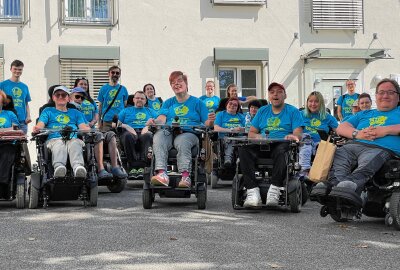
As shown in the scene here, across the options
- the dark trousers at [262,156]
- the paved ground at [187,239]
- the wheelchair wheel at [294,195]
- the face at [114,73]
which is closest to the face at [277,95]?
the dark trousers at [262,156]

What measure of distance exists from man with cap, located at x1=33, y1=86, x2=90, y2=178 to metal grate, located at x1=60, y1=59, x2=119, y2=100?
9.76 meters

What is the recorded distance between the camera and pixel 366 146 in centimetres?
838

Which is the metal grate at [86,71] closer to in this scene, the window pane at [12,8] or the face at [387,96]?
the window pane at [12,8]

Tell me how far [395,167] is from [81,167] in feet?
11.9

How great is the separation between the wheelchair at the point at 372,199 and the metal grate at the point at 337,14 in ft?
46.7

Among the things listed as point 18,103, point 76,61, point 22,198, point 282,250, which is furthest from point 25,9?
point 282,250

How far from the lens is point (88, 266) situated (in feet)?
20.1

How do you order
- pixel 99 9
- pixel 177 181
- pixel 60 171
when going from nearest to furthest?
pixel 60 171
pixel 177 181
pixel 99 9

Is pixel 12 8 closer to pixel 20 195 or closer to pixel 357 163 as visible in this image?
pixel 20 195

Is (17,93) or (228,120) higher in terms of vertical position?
(17,93)

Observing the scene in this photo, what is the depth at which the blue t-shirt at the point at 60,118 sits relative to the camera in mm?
10562

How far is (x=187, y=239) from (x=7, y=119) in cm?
401

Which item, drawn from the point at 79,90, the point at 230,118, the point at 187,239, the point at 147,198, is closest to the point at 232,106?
the point at 230,118

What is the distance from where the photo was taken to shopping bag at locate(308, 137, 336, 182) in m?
8.34
